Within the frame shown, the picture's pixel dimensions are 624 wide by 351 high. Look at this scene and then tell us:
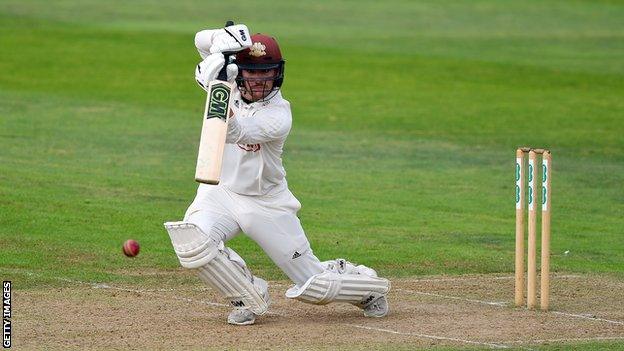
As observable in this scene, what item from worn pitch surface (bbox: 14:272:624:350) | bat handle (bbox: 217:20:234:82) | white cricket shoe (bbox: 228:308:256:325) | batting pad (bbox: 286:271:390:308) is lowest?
worn pitch surface (bbox: 14:272:624:350)

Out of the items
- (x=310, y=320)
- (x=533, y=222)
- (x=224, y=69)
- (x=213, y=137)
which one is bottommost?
(x=310, y=320)

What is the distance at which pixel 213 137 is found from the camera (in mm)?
8648

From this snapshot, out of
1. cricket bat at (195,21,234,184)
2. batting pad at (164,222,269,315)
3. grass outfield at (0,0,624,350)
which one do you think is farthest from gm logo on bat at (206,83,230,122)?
grass outfield at (0,0,624,350)

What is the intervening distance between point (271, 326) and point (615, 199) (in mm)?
A: 7703

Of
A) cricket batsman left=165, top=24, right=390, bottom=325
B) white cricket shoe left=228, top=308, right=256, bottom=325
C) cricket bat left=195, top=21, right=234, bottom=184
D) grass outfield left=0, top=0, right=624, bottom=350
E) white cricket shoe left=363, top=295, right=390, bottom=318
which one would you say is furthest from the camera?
grass outfield left=0, top=0, right=624, bottom=350

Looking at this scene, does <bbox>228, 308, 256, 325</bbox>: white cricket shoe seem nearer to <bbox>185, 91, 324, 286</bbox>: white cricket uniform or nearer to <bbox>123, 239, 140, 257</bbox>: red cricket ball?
<bbox>185, 91, 324, 286</bbox>: white cricket uniform

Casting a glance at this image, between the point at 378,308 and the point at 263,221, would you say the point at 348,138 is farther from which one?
the point at 263,221

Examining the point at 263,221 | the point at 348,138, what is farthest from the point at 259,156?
the point at 348,138

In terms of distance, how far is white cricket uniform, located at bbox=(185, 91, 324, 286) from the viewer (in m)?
9.30

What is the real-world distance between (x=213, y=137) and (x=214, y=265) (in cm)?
91

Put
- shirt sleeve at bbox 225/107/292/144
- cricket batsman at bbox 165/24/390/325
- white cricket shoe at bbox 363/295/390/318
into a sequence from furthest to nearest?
white cricket shoe at bbox 363/295/390/318, cricket batsman at bbox 165/24/390/325, shirt sleeve at bbox 225/107/292/144

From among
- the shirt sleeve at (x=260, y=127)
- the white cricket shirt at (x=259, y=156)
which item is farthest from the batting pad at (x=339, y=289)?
the shirt sleeve at (x=260, y=127)

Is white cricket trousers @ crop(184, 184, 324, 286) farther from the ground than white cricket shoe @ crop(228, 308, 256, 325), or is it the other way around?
white cricket trousers @ crop(184, 184, 324, 286)

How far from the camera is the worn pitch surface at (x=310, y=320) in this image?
870 cm
